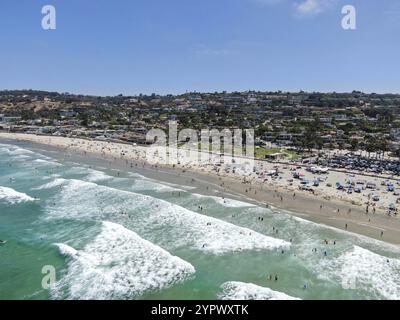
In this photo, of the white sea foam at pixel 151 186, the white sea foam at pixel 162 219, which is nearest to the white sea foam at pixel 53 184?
the white sea foam at pixel 162 219

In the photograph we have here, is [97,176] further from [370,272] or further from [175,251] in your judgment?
[370,272]

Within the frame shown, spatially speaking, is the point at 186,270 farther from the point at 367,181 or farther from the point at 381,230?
the point at 367,181

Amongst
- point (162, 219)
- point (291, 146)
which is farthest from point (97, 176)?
point (291, 146)

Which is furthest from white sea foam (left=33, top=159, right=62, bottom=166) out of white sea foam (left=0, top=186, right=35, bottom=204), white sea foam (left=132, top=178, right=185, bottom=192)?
white sea foam (left=132, top=178, right=185, bottom=192)

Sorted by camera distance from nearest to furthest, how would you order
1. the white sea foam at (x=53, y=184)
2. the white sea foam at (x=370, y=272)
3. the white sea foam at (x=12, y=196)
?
the white sea foam at (x=370, y=272)
the white sea foam at (x=12, y=196)
the white sea foam at (x=53, y=184)

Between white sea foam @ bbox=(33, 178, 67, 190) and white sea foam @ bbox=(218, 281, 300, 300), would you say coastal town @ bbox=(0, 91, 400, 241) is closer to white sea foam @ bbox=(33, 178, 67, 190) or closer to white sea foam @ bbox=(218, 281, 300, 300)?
white sea foam @ bbox=(218, 281, 300, 300)

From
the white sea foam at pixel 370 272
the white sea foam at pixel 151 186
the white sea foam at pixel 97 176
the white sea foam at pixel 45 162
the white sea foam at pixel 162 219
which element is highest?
the white sea foam at pixel 45 162

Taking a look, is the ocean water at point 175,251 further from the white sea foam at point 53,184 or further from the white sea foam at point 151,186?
the white sea foam at point 151,186
